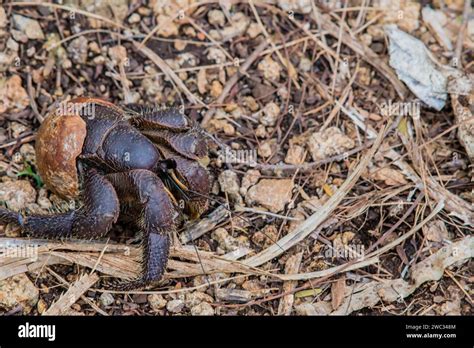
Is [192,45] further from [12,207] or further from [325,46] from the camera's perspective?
[12,207]

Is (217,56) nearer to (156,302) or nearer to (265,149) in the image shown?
(265,149)

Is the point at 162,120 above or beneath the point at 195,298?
above

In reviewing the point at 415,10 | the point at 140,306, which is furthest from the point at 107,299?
the point at 415,10

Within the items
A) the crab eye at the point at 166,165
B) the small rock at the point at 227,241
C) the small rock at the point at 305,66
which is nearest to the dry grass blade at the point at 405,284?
the small rock at the point at 227,241

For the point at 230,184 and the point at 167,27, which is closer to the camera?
the point at 230,184

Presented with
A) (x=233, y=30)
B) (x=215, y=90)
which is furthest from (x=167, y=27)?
(x=215, y=90)

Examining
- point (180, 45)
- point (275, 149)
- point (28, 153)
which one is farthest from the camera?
point (180, 45)
